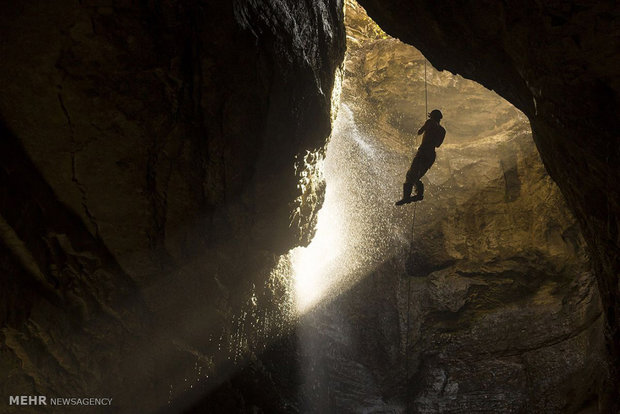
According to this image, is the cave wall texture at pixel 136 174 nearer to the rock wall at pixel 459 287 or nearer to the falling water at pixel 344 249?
the falling water at pixel 344 249

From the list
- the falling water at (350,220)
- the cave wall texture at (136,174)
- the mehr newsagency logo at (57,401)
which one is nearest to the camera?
the cave wall texture at (136,174)

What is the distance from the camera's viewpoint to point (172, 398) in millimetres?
4820

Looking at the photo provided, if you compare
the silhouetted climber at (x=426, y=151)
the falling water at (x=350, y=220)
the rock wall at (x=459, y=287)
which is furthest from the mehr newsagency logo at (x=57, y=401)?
the silhouetted climber at (x=426, y=151)

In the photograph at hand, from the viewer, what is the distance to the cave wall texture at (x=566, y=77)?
9.96 ft

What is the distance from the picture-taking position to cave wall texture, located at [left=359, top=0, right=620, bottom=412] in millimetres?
3035

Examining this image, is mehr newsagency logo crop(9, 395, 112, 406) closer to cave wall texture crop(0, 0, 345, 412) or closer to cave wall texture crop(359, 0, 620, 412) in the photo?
cave wall texture crop(0, 0, 345, 412)

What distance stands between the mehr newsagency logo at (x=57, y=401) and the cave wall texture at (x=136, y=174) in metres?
0.05

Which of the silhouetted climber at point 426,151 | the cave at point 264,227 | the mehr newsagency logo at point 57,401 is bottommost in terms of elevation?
the mehr newsagency logo at point 57,401

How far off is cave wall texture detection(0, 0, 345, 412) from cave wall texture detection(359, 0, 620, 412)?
1965mm

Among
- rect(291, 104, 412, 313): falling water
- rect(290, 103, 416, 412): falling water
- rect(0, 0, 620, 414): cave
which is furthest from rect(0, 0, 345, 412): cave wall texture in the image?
rect(291, 104, 412, 313): falling water

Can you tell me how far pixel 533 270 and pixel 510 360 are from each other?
6.29 feet

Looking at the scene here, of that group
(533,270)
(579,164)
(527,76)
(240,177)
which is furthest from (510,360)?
(240,177)

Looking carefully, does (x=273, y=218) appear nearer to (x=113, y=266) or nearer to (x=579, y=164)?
(x=113, y=266)

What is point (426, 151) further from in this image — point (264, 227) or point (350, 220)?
point (350, 220)
